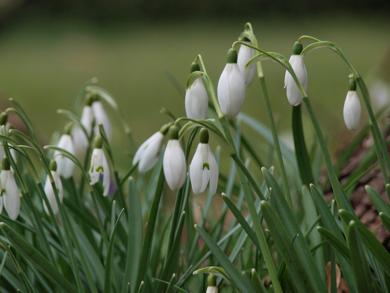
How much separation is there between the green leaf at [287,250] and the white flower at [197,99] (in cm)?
18

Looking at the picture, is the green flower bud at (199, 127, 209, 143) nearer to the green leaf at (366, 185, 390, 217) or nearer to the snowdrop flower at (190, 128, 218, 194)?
the snowdrop flower at (190, 128, 218, 194)

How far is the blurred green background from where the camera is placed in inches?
151

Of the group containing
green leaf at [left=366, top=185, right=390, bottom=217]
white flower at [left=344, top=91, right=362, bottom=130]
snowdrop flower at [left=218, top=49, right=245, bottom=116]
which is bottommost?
green leaf at [left=366, top=185, right=390, bottom=217]

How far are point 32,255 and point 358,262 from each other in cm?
49

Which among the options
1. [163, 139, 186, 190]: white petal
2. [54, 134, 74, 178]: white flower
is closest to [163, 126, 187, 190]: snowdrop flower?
[163, 139, 186, 190]: white petal

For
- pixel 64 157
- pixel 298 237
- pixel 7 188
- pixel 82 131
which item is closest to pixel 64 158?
pixel 64 157

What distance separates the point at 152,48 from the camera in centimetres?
563

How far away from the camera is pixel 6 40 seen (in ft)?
19.0

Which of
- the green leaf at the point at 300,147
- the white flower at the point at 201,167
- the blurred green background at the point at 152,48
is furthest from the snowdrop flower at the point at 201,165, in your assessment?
the blurred green background at the point at 152,48

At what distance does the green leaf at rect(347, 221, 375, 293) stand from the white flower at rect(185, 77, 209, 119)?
0.28 metres

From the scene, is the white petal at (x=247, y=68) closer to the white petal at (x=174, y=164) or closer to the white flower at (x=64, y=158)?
the white petal at (x=174, y=164)

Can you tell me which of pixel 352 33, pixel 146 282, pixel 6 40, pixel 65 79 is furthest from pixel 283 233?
pixel 6 40

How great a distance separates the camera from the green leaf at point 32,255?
0.62 m

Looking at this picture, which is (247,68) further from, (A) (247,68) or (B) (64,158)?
(B) (64,158)
